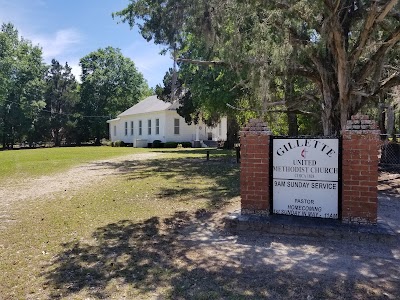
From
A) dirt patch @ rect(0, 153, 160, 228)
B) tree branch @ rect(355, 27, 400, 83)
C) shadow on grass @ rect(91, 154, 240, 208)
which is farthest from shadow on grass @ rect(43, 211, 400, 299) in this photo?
tree branch @ rect(355, 27, 400, 83)

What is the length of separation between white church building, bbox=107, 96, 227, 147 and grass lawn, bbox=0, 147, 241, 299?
22.8 m

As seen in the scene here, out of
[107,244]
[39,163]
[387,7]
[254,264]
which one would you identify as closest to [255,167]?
[254,264]

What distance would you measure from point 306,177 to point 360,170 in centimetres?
79

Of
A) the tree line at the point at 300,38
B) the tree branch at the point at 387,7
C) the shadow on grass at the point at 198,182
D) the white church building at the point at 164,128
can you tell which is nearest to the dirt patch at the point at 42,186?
the shadow on grass at the point at 198,182

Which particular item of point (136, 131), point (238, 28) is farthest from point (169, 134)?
point (238, 28)

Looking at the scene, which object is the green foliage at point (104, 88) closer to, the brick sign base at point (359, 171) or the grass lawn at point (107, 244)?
the grass lawn at point (107, 244)

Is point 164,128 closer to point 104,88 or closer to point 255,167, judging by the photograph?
point 104,88

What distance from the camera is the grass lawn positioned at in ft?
11.8

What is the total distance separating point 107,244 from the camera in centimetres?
501

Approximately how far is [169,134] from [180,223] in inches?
1063

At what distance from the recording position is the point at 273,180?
5.78m

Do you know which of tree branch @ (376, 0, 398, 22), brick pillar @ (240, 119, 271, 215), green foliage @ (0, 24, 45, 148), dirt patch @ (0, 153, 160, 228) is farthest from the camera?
green foliage @ (0, 24, 45, 148)

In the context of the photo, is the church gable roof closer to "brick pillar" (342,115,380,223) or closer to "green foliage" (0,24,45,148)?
"green foliage" (0,24,45,148)

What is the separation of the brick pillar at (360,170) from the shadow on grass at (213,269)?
2.22 ft
